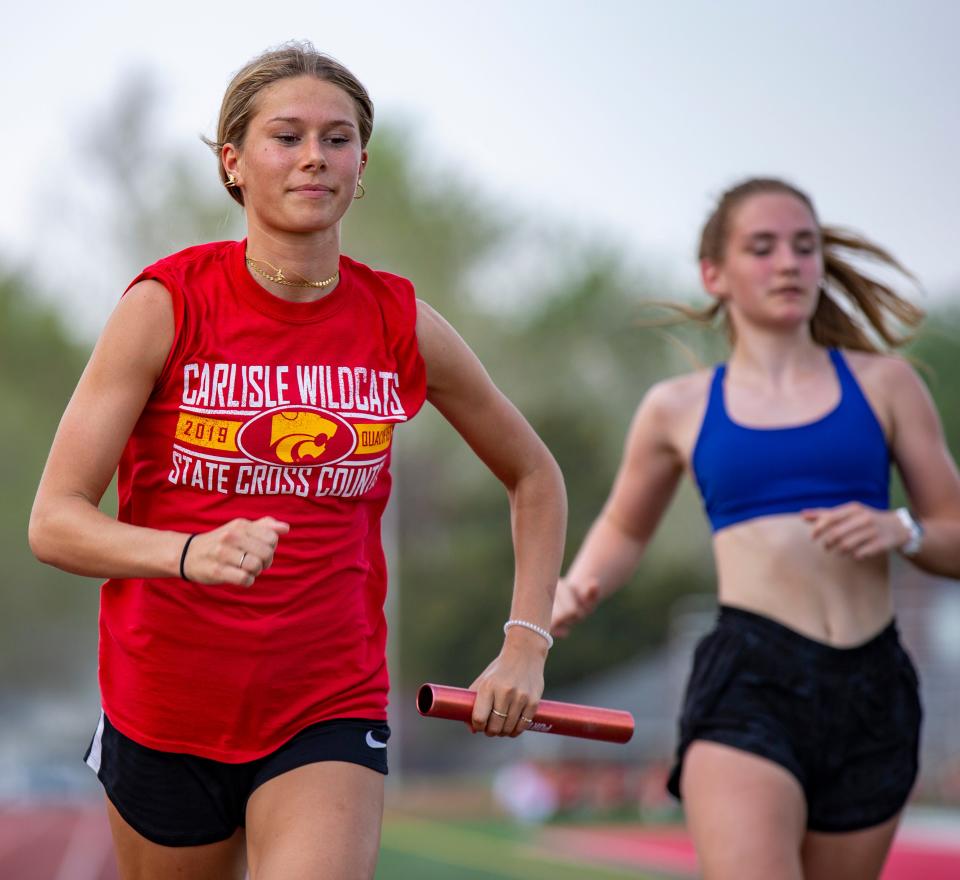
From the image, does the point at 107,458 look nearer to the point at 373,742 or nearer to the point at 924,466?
the point at 373,742

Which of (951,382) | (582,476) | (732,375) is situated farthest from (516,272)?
(732,375)

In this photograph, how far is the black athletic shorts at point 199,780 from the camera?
3.33 m

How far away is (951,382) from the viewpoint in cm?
4847

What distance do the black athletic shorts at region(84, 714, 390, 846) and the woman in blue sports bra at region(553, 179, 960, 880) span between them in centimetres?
120

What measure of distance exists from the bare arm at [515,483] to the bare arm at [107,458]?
64 centimetres

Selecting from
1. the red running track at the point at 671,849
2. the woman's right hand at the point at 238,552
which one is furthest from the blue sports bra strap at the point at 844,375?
the red running track at the point at 671,849

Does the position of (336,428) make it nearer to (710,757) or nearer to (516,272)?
(710,757)

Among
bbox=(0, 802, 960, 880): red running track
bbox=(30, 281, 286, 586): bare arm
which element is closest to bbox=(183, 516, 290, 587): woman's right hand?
bbox=(30, 281, 286, 586): bare arm

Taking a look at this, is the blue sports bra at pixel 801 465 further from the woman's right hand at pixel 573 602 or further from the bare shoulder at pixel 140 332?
the bare shoulder at pixel 140 332

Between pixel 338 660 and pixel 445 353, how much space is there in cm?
72

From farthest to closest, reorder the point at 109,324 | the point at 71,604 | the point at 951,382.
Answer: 1. the point at 951,382
2. the point at 71,604
3. the point at 109,324

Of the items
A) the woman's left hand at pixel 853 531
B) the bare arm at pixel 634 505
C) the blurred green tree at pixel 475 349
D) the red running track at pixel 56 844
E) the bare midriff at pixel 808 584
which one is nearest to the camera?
the woman's left hand at pixel 853 531

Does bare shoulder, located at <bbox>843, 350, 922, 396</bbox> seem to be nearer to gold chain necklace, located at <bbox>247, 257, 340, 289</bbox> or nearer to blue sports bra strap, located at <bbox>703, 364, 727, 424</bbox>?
blue sports bra strap, located at <bbox>703, 364, 727, 424</bbox>

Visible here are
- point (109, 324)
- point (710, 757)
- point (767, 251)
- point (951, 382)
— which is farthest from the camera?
point (951, 382)
